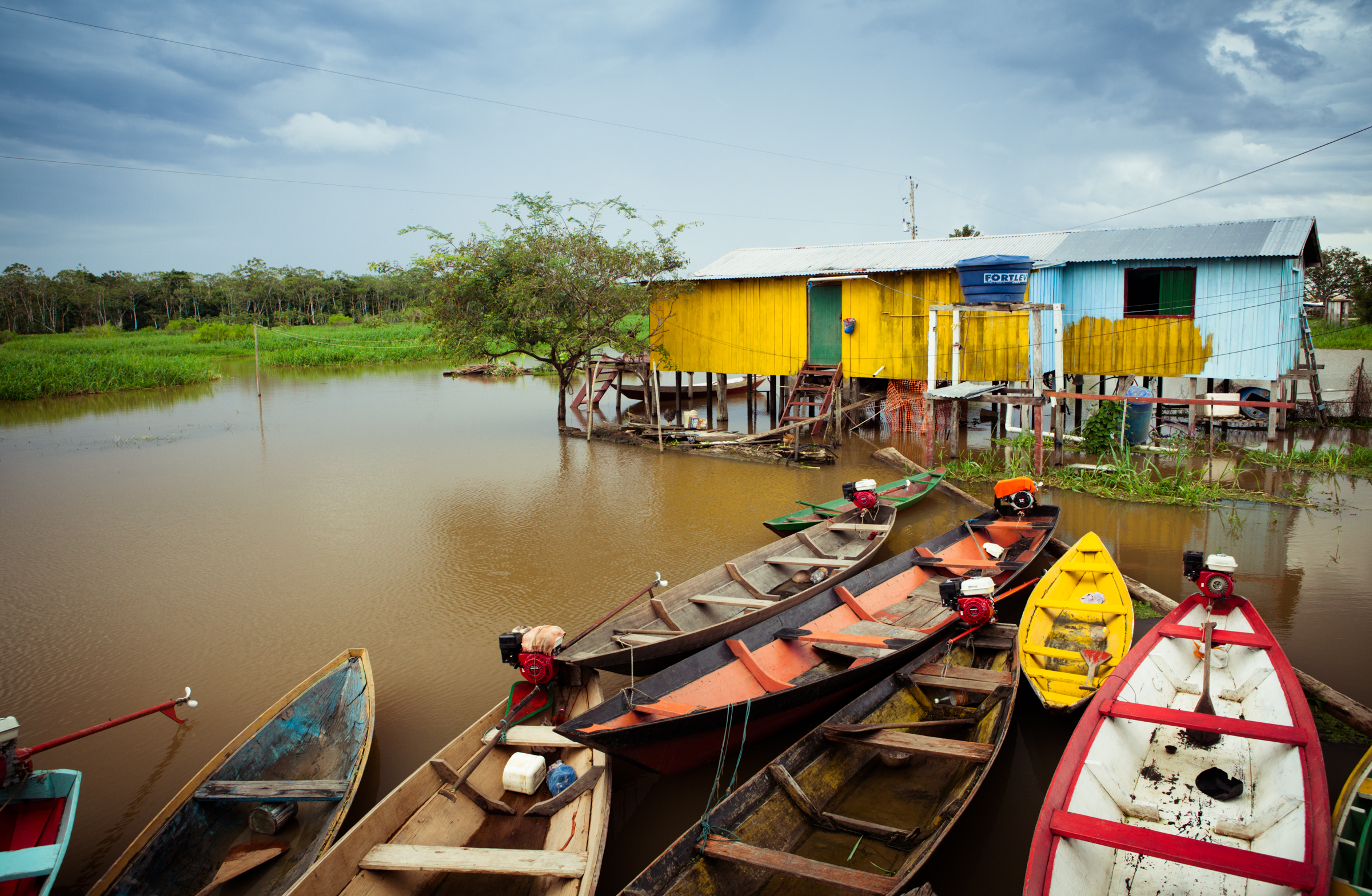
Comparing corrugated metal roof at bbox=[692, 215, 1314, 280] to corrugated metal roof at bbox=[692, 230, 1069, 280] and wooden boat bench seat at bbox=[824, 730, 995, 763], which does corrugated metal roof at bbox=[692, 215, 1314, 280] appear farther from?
wooden boat bench seat at bbox=[824, 730, 995, 763]

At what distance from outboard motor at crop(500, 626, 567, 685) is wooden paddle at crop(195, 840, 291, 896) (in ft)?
5.76

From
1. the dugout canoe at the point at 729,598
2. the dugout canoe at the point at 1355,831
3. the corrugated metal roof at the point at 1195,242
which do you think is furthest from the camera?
the corrugated metal roof at the point at 1195,242

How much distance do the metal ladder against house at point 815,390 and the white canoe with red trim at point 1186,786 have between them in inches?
465

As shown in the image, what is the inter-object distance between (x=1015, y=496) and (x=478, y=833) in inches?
306

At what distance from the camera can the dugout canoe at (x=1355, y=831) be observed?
3.72 m

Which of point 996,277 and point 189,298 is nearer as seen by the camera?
point 996,277

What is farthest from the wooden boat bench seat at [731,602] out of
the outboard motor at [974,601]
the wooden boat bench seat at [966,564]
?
the wooden boat bench seat at [966,564]

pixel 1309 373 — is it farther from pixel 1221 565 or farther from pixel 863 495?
pixel 1221 565

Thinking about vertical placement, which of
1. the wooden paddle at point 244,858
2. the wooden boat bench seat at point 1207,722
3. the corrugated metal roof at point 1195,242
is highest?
the corrugated metal roof at point 1195,242

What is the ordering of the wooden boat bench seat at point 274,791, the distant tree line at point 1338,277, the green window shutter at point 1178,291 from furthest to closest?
1. the distant tree line at point 1338,277
2. the green window shutter at point 1178,291
3. the wooden boat bench seat at point 274,791

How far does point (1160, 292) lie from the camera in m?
15.0

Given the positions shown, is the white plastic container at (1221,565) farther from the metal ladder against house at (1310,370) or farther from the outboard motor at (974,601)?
the metal ladder against house at (1310,370)

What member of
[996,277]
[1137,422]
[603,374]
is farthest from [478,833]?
[603,374]

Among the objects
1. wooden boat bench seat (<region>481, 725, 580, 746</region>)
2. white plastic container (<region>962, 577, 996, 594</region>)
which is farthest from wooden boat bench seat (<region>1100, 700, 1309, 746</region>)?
wooden boat bench seat (<region>481, 725, 580, 746</region>)
